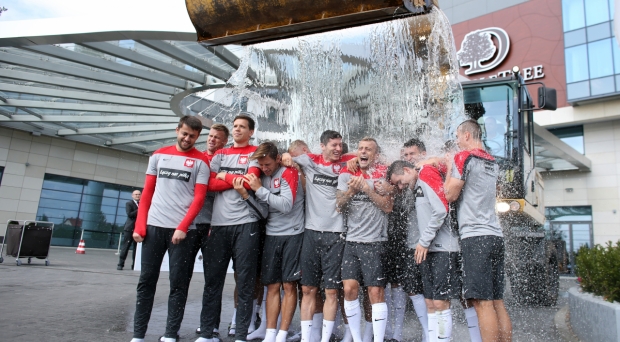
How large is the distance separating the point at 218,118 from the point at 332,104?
6095 millimetres

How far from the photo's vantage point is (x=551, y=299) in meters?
7.55

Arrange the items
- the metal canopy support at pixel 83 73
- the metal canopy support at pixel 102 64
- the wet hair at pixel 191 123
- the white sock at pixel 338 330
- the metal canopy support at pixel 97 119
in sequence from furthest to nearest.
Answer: the metal canopy support at pixel 97 119, the metal canopy support at pixel 83 73, the metal canopy support at pixel 102 64, the white sock at pixel 338 330, the wet hair at pixel 191 123

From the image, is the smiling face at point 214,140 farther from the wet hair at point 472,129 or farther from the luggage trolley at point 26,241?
the luggage trolley at point 26,241

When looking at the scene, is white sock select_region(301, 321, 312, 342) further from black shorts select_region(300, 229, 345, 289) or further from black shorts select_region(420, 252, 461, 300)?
black shorts select_region(420, 252, 461, 300)

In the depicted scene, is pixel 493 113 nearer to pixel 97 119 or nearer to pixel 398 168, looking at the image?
pixel 398 168

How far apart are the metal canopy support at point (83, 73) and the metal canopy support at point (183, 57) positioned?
1.90 m

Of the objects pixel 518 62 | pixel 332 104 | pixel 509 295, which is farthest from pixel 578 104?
pixel 332 104

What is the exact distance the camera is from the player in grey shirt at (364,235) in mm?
3740

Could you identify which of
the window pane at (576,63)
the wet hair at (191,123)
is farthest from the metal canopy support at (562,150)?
the wet hair at (191,123)

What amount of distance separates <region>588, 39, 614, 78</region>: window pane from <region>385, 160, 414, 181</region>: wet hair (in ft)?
71.8

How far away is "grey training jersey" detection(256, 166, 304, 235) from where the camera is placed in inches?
157

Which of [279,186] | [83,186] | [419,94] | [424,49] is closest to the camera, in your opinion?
[279,186]

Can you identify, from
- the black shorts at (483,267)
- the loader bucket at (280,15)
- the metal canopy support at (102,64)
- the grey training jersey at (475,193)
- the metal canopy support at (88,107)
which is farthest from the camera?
the metal canopy support at (88,107)

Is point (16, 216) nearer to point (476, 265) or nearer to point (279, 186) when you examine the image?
Result: point (279, 186)
